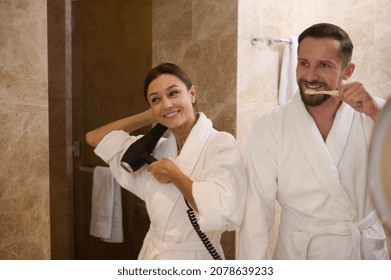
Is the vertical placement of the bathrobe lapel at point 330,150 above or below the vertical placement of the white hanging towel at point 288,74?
below

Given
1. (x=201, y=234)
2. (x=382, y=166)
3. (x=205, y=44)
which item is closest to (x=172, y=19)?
(x=205, y=44)

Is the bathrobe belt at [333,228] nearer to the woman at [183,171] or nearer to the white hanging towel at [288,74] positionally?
the woman at [183,171]

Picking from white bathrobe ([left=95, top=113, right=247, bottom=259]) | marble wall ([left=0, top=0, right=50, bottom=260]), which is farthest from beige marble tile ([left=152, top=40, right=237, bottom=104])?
marble wall ([left=0, top=0, right=50, bottom=260])

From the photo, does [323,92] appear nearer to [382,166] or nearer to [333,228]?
[333,228]

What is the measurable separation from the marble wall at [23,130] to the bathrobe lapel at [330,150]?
71 cm

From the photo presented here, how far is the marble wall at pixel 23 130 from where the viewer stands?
128 centimetres

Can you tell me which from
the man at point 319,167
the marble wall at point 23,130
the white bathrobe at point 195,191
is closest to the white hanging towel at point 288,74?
the man at point 319,167

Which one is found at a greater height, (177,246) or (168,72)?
(168,72)

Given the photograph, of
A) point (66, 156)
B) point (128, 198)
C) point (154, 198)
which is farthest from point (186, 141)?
point (66, 156)

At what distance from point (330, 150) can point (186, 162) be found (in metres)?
0.34

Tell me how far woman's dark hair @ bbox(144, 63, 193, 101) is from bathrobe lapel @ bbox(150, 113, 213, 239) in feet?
0.31

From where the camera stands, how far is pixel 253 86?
1.28 meters

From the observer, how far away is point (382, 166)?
0.50 meters

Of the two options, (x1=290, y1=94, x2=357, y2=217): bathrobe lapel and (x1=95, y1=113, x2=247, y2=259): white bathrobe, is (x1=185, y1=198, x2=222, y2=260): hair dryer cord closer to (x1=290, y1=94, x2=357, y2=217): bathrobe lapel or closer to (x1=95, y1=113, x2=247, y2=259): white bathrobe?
(x1=95, y1=113, x2=247, y2=259): white bathrobe
